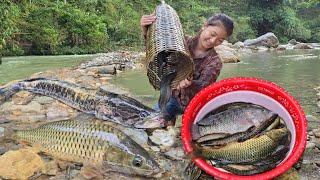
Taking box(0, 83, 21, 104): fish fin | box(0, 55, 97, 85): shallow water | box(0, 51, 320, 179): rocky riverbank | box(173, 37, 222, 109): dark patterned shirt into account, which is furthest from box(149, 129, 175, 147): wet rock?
box(0, 55, 97, 85): shallow water

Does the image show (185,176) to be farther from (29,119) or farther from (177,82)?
(29,119)

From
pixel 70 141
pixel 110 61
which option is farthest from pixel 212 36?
pixel 110 61

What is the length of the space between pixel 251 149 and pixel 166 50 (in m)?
1.14

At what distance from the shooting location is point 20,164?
2.83m

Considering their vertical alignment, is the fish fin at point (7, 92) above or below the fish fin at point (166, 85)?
below

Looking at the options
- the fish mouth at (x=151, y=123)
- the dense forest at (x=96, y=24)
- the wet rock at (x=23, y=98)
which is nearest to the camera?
the fish mouth at (x=151, y=123)

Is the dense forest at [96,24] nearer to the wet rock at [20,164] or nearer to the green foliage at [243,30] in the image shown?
the green foliage at [243,30]

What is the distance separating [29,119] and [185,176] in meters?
2.30

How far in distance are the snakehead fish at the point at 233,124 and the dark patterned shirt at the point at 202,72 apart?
0.94m

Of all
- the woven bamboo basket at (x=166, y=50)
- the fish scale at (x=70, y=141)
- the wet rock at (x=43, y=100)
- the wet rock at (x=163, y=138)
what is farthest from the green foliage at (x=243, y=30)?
the fish scale at (x=70, y=141)

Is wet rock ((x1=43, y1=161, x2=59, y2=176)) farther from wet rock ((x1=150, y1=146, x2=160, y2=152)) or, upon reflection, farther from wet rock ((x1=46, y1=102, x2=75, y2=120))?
wet rock ((x1=46, y1=102, x2=75, y2=120))

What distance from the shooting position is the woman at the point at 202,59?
12.6 feet

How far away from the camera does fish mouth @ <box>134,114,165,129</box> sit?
13.4 ft

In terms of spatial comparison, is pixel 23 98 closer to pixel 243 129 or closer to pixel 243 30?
pixel 243 129
